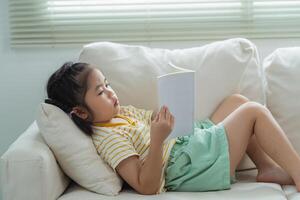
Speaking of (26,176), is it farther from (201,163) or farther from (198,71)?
(198,71)

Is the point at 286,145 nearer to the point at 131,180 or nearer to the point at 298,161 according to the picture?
the point at 298,161

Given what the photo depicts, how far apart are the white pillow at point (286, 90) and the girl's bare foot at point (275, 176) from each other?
0.19 metres

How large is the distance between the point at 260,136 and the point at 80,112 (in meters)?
0.64

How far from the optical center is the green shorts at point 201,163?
77.4 inches

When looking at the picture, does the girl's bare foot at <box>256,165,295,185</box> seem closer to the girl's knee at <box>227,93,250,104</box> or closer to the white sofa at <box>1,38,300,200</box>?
the white sofa at <box>1,38,300,200</box>

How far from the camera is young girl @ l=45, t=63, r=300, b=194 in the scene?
1.95 m

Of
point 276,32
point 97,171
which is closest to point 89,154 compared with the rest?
point 97,171

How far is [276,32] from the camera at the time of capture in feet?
8.82

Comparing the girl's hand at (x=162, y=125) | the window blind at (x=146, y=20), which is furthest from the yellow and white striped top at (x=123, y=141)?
the window blind at (x=146, y=20)

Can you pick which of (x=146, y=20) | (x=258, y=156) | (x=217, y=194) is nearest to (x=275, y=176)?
(x=258, y=156)

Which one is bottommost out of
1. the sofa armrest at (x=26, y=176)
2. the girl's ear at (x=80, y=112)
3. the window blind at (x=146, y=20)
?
the sofa armrest at (x=26, y=176)

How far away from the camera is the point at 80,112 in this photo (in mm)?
2076

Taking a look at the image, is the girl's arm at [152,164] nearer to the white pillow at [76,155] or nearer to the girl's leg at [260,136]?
the white pillow at [76,155]

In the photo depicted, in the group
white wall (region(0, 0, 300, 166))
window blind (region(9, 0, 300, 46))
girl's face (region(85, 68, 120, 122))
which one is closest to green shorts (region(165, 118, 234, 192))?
girl's face (region(85, 68, 120, 122))
